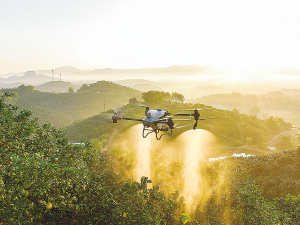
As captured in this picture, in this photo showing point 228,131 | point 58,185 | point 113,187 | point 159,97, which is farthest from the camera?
point 159,97

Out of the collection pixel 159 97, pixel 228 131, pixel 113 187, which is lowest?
pixel 228 131

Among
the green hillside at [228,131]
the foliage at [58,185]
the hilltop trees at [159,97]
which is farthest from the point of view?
the hilltop trees at [159,97]

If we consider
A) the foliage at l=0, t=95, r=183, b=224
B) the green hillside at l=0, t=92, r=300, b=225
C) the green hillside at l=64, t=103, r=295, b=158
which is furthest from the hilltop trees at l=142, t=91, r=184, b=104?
the foliage at l=0, t=95, r=183, b=224

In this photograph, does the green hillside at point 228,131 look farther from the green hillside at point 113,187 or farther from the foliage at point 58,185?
the foliage at point 58,185

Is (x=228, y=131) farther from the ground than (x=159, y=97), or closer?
closer

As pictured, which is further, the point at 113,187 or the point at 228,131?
the point at 228,131

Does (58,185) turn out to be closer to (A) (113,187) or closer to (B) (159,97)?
(A) (113,187)

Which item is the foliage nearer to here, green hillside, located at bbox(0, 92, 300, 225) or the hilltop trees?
green hillside, located at bbox(0, 92, 300, 225)

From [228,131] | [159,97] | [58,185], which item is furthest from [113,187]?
[159,97]

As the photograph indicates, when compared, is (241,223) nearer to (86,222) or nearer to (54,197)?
(86,222)

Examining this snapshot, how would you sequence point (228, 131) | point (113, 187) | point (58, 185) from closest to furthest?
point (58, 185)
point (113, 187)
point (228, 131)

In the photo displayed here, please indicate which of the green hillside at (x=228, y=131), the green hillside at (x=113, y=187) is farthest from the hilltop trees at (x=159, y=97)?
the green hillside at (x=113, y=187)

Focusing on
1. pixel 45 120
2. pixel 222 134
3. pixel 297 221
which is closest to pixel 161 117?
pixel 297 221
